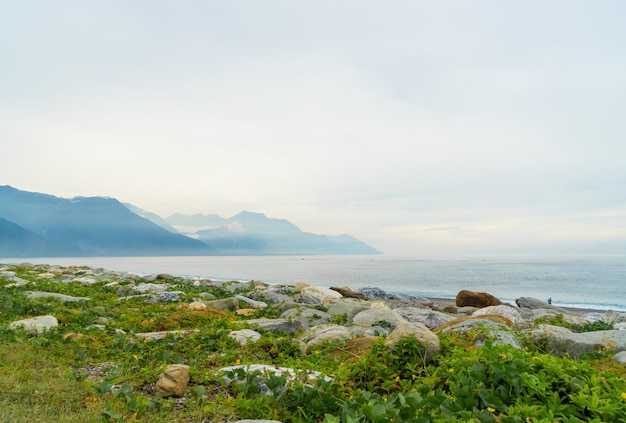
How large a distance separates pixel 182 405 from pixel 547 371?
11.1 feet

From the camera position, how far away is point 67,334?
7238 millimetres

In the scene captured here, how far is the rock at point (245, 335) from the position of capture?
6.93m

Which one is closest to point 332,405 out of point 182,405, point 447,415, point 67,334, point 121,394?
point 447,415

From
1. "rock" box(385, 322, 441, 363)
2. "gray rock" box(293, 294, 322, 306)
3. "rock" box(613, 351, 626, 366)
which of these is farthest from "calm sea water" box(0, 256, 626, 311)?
"rock" box(385, 322, 441, 363)

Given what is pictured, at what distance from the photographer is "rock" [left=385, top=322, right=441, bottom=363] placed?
4438 mm

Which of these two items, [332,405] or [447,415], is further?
[332,405]

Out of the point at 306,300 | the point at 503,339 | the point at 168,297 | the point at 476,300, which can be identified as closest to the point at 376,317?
the point at 503,339

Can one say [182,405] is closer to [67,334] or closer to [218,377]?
[218,377]

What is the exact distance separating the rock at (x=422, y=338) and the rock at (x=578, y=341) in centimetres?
180

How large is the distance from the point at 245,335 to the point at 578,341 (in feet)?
16.2

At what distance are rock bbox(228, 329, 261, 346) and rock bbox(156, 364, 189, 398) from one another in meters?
1.99

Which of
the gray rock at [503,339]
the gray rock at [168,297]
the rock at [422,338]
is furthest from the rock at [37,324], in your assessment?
the gray rock at [503,339]

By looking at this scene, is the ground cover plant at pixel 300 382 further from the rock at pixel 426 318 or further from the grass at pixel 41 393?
the rock at pixel 426 318

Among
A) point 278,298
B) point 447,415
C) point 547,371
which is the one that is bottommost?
point 278,298
